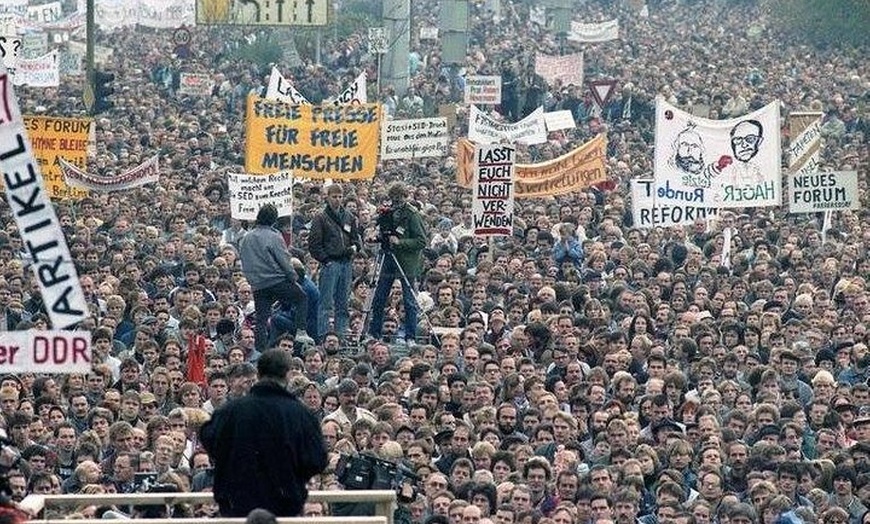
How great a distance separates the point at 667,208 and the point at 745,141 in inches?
48.0

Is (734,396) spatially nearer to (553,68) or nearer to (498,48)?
(553,68)

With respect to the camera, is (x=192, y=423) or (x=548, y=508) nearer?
(x=548, y=508)

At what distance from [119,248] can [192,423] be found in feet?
26.3

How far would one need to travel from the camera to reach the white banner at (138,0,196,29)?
67562mm

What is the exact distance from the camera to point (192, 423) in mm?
17188

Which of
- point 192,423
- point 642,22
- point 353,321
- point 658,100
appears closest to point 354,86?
point 658,100

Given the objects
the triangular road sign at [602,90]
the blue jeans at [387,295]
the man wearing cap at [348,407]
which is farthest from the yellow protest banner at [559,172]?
the triangular road sign at [602,90]

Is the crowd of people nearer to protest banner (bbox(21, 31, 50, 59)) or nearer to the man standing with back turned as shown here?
the man standing with back turned

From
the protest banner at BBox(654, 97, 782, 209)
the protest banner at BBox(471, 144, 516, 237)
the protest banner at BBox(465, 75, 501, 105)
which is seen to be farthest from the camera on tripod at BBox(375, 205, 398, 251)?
the protest banner at BBox(465, 75, 501, 105)

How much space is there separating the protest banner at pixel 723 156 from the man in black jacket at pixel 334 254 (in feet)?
20.9

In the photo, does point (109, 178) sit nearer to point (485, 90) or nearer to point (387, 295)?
point (387, 295)

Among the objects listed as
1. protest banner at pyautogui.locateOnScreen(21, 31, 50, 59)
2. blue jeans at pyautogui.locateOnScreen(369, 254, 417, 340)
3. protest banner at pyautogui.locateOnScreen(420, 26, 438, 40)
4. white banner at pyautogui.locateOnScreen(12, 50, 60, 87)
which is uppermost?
protest banner at pyautogui.locateOnScreen(420, 26, 438, 40)

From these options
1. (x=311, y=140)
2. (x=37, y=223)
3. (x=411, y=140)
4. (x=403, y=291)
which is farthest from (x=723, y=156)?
(x=37, y=223)

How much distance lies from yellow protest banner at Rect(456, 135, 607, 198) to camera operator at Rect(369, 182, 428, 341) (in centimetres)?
738
